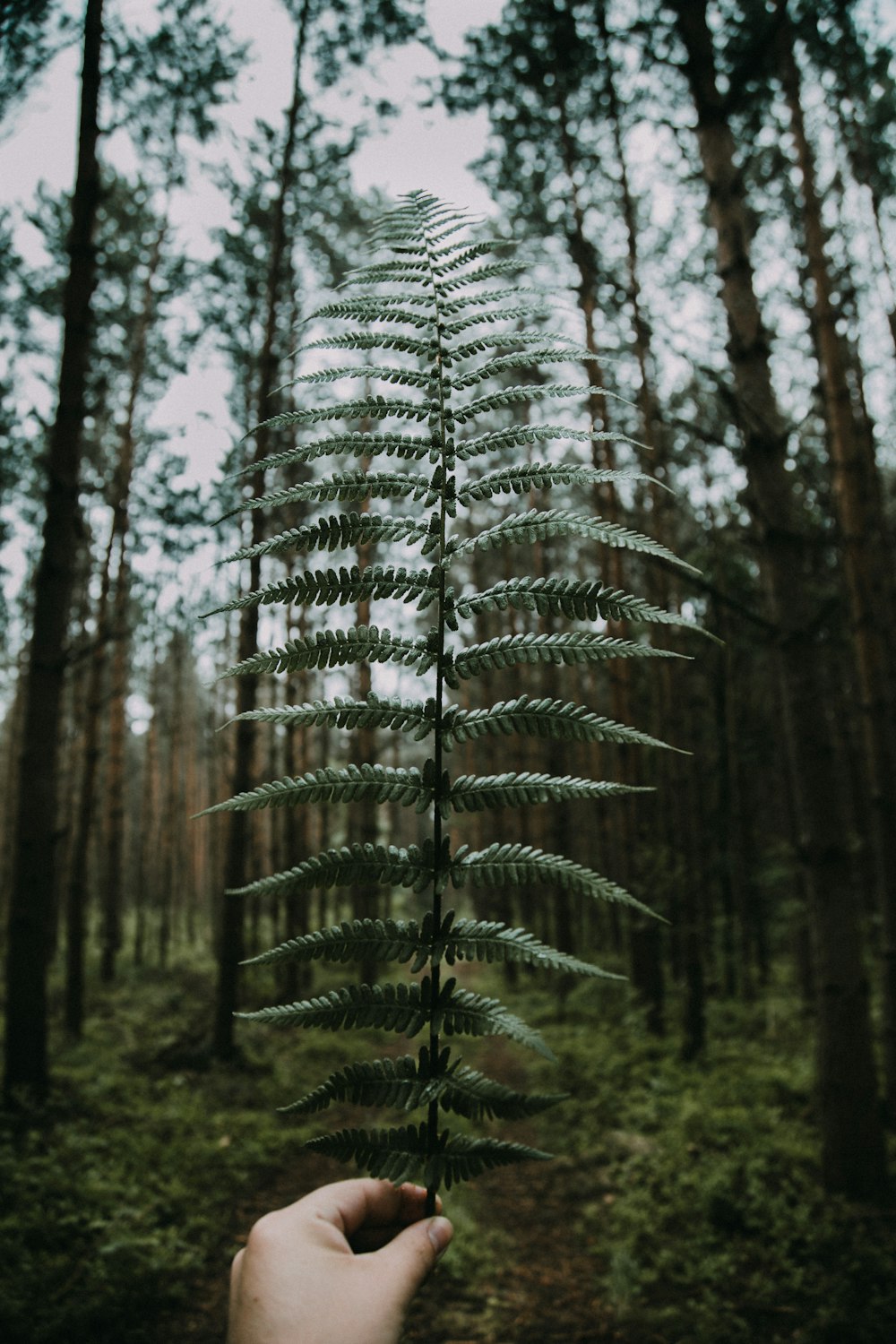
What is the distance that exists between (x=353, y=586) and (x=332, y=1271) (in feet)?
3.83

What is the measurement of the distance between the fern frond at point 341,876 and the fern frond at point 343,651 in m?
0.33

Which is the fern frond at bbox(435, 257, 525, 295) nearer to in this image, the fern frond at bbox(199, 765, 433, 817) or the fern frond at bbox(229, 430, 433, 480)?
the fern frond at bbox(229, 430, 433, 480)

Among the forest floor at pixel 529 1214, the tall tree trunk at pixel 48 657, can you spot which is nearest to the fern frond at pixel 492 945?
the forest floor at pixel 529 1214

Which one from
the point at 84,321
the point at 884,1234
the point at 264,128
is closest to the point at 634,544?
the point at 884,1234

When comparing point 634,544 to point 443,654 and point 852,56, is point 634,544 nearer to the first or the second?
point 443,654

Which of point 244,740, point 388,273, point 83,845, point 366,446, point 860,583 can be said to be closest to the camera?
point 366,446

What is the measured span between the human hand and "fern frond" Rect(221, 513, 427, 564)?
109cm

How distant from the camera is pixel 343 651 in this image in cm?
129

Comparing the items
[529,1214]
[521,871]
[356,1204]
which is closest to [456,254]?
[521,871]

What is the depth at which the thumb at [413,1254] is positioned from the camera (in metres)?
1.15

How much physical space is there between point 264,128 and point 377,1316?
1108cm

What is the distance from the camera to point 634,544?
1.22 m

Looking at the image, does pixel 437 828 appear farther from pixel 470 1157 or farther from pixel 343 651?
pixel 470 1157

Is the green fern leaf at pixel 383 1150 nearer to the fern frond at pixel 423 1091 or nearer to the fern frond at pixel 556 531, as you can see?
the fern frond at pixel 423 1091
